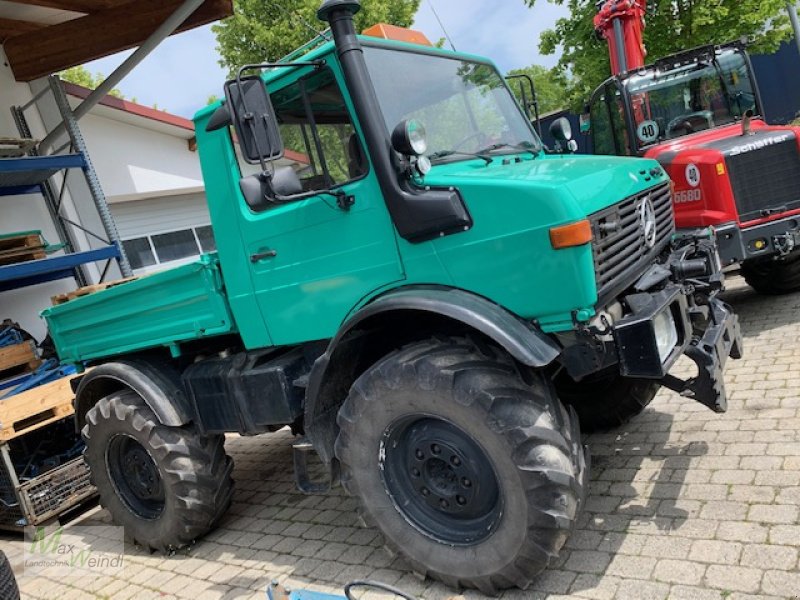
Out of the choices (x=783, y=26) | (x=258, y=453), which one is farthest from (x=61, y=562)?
(x=783, y=26)

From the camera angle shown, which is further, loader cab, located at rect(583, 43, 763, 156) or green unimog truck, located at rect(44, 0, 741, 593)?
loader cab, located at rect(583, 43, 763, 156)

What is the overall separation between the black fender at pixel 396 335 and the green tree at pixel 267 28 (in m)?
16.3

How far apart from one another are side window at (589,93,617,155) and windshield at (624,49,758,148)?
468 mm

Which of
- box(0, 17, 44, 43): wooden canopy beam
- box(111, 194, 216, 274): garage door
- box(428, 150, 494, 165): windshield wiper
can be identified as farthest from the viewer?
box(111, 194, 216, 274): garage door

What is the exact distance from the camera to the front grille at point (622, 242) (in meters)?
2.79

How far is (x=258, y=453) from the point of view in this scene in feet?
19.9

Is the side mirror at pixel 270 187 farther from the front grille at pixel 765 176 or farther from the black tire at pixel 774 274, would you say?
the black tire at pixel 774 274

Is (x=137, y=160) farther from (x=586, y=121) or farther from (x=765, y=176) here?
(x=765, y=176)

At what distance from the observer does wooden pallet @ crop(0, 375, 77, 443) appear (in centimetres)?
493

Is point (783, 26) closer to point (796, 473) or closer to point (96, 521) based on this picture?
point (796, 473)

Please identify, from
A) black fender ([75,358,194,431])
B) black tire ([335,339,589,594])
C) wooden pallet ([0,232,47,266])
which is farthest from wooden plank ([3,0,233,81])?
black tire ([335,339,589,594])

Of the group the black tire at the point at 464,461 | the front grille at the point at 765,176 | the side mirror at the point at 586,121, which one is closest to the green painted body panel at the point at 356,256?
the black tire at the point at 464,461

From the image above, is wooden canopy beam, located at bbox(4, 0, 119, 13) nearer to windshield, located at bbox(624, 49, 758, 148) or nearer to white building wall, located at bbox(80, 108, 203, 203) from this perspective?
white building wall, located at bbox(80, 108, 203, 203)
